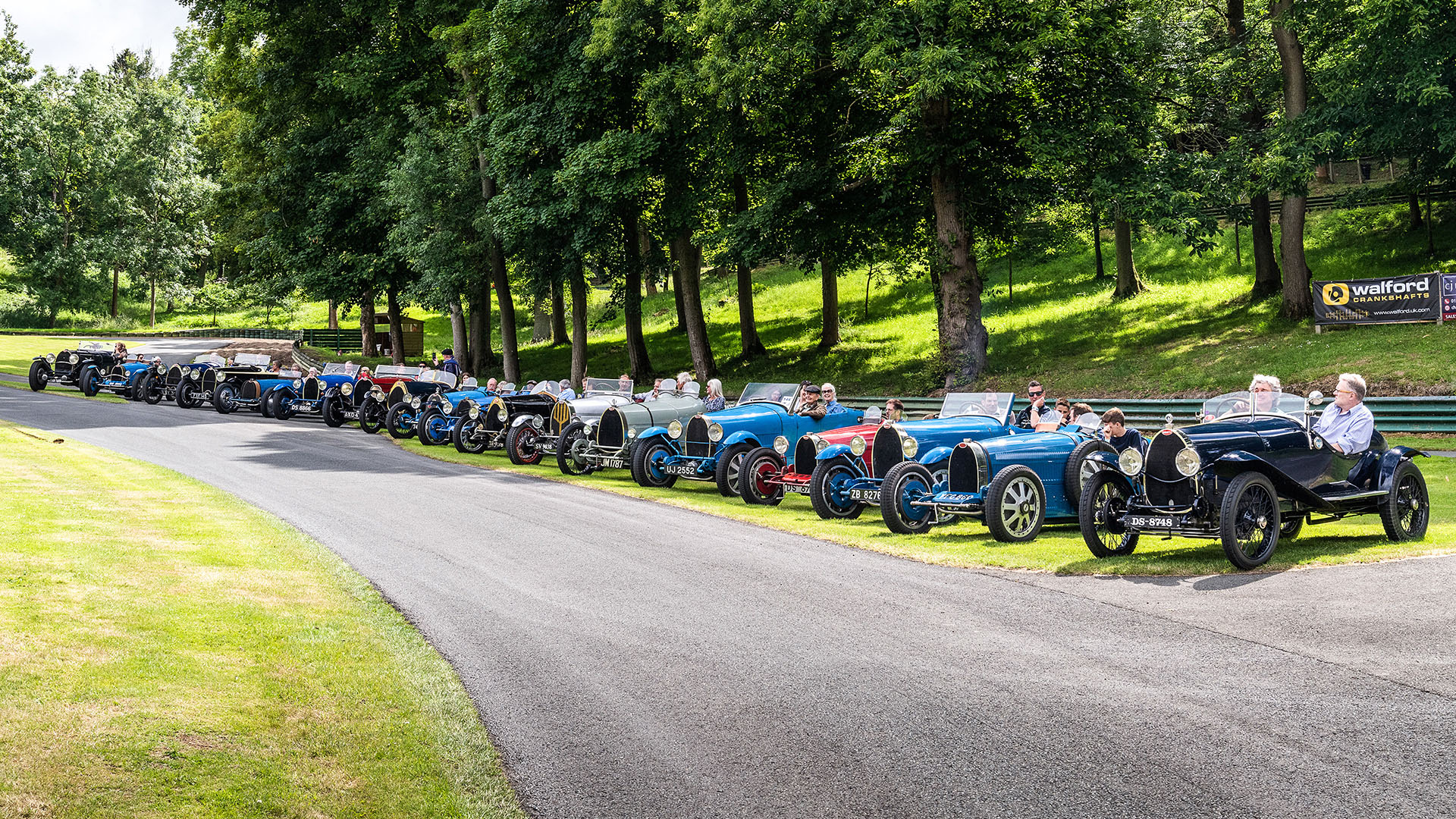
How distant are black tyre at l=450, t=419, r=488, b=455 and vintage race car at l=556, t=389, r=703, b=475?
11.6ft

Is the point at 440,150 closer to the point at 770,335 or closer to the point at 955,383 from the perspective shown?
the point at 770,335

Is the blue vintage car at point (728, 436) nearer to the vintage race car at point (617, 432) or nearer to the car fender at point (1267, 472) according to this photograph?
the vintage race car at point (617, 432)

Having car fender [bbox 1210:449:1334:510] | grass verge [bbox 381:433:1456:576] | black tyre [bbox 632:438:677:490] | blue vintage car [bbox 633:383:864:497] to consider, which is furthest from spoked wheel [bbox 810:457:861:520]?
car fender [bbox 1210:449:1334:510]

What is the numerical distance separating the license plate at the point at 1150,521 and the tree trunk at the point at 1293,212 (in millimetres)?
21221

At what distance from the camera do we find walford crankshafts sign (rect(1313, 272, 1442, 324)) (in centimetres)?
2486

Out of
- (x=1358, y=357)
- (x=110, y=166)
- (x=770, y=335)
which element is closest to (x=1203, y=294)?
(x=1358, y=357)

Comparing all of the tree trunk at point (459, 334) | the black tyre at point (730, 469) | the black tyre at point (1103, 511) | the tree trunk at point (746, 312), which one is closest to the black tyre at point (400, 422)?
the tree trunk at point (459, 334)

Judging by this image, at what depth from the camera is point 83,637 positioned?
6742mm

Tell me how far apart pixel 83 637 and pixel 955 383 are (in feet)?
72.8

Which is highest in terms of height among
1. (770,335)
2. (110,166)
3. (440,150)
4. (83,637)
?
(110,166)

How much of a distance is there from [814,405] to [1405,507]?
336 inches

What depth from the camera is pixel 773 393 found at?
18.2 metres

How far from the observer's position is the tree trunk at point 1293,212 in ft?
91.5

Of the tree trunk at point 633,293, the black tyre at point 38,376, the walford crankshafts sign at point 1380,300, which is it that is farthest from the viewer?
the black tyre at point 38,376
